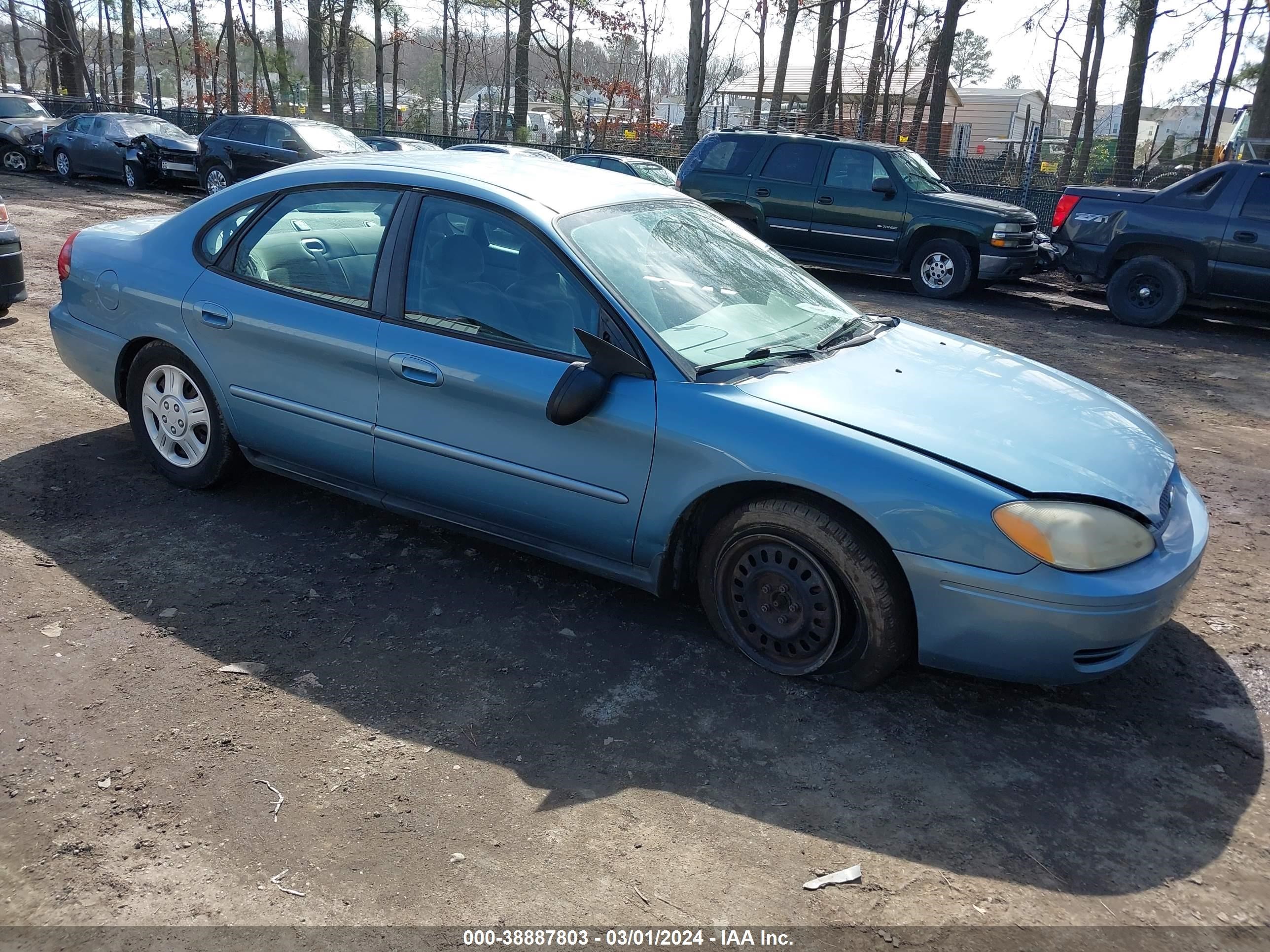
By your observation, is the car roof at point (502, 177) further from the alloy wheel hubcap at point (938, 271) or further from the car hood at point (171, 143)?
the car hood at point (171, 143)

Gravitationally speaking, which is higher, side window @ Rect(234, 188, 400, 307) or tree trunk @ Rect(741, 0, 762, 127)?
tree trunk @ Rect(741, 0, 762, 127)

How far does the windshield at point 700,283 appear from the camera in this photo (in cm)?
371

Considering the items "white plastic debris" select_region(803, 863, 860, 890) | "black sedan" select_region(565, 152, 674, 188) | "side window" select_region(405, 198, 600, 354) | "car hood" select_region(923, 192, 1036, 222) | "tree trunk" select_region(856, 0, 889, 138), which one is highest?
"tree trunk" select_region(856, 0, 889, 138)

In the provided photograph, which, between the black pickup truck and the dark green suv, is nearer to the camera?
the black pickup truck

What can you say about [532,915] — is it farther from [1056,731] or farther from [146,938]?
[1056,731]

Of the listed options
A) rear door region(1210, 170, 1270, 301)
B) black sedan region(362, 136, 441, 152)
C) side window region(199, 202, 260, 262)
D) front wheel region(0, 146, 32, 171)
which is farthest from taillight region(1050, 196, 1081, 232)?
front wheel region(0, 146, 32, 171)

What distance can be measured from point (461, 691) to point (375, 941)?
3.57 ft

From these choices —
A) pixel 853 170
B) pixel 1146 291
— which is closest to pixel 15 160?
pixel 853 170

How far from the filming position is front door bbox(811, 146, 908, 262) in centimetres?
1295

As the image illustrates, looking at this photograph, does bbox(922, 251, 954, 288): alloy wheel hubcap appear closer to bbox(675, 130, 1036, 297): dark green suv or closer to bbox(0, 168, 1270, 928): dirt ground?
bbox(675, 130, 1036, 297): dark green suv

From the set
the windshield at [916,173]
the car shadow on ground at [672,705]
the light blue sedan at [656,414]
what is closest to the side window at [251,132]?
the windshield at [916,173]

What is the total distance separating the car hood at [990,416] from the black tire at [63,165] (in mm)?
22384

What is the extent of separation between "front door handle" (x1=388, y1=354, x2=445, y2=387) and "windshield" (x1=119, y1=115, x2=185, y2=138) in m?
20.1

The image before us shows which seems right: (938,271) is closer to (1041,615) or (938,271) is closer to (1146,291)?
(1146,291)
